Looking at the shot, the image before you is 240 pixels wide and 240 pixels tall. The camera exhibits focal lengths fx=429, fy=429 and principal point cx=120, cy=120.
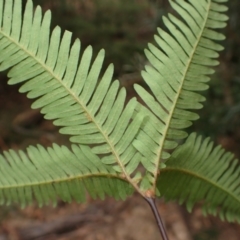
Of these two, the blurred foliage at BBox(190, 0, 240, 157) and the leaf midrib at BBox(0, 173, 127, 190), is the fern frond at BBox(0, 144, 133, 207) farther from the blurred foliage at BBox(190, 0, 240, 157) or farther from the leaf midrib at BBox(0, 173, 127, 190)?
the blurred foliage at BBox(190, 0, 240, 157)

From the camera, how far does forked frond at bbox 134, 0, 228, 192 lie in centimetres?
62

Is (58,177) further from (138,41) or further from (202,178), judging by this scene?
(138,41)

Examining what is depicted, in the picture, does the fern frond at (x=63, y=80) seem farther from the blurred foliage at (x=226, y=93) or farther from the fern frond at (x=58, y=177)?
the blurred foliage at (x=226, y=93)

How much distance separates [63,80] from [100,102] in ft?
0.20

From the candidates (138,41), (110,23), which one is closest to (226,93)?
(138,41)

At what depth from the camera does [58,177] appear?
0.66 metres

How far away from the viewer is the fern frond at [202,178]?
709mm

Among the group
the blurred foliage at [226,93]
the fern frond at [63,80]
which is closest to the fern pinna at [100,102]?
the fern frond at [63,80]

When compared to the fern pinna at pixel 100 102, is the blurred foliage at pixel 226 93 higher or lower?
lower

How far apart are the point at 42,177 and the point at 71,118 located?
A: 119 millimetres

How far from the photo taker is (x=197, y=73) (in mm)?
636

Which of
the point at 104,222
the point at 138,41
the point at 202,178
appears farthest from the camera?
the point at 138,41

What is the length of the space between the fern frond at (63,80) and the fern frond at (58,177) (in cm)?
3

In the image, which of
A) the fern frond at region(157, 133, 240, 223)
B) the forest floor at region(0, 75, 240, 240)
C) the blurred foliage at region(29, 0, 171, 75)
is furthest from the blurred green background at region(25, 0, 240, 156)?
the fern frond at region(157, 133, 240, 223)
